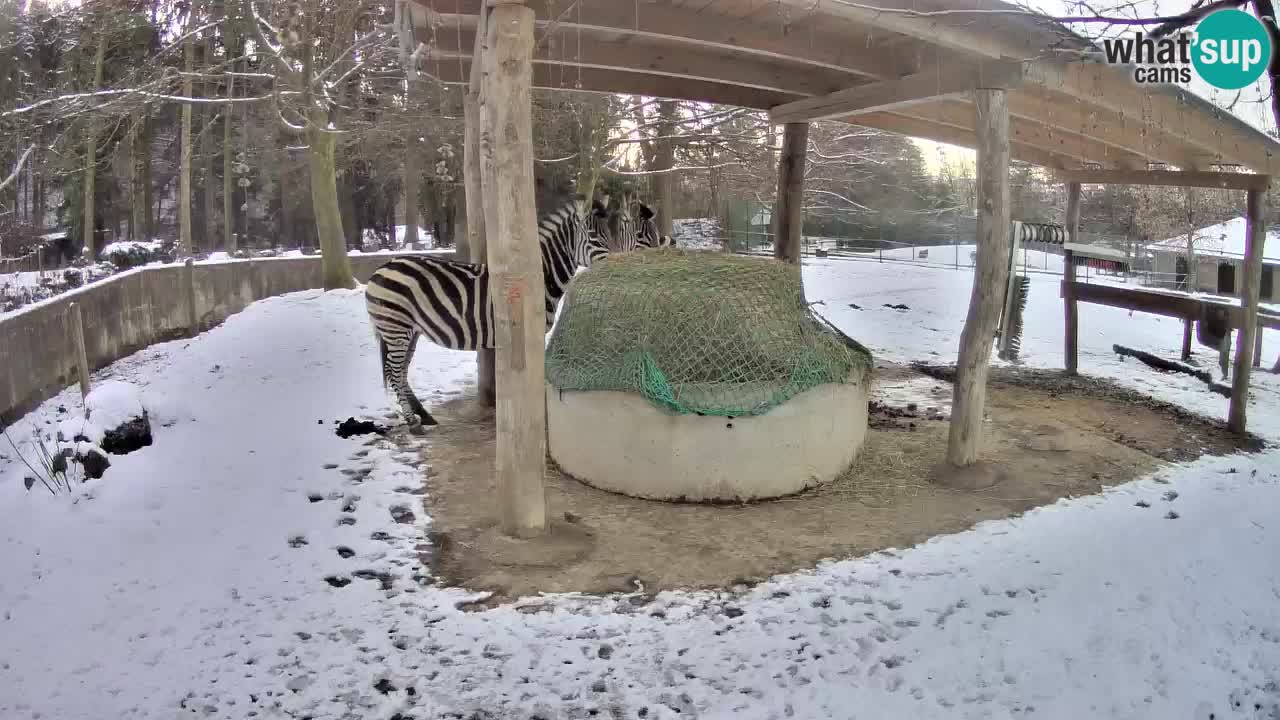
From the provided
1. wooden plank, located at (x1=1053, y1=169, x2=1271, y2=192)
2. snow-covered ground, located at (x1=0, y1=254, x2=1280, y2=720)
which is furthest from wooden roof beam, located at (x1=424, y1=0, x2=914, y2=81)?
wooden plank, located at (x1=1053, y1=169, x2=1271, y2=192)

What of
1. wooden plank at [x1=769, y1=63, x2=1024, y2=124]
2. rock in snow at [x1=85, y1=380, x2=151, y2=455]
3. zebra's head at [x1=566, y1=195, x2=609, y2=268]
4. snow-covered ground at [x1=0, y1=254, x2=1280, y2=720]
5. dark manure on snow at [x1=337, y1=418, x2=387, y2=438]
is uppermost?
wooden plank at [x1=769, y1=63, x2=1024, y2=124]

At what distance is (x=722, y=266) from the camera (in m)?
6.27

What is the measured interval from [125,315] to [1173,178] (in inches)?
471

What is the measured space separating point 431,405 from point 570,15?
3968 millimetres

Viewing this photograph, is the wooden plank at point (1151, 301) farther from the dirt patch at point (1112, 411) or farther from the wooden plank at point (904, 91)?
the wooden plank at point (904, 91)

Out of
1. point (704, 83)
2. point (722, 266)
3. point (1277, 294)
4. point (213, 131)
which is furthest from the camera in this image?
point (213, 131)

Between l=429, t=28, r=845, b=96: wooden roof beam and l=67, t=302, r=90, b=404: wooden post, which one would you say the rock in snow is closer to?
l=67, t=302, r=90, b=404: wooden post

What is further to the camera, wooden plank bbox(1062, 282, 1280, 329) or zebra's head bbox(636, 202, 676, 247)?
zebra's head bbox(636, 202, 676, 247)

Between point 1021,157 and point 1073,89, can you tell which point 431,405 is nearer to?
point 1073,89

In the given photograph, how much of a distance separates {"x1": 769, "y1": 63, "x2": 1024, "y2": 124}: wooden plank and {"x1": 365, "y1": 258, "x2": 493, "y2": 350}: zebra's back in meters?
3.45

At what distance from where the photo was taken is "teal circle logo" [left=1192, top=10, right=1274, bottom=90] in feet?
16.2

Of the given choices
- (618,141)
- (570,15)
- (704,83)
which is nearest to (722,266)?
(570,15)

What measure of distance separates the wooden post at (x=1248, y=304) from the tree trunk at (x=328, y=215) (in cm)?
1415

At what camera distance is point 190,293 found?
12789 mm
